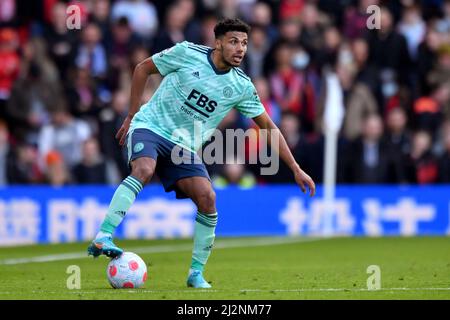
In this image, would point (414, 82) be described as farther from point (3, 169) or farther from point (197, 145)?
point (197, 145)

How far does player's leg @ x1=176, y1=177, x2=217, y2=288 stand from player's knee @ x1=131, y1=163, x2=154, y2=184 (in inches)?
18.2

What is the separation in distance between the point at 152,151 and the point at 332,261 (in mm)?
4617

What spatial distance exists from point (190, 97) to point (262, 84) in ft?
31.4

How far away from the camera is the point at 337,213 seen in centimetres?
1989

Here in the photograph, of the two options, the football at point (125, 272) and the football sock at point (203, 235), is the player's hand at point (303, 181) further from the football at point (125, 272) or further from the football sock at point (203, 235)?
the football at point (125, 272)

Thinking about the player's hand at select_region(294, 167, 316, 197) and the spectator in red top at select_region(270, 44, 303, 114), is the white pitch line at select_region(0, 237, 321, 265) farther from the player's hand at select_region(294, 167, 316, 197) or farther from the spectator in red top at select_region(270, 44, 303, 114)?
the player's hand at select_region(294, 167, 316, 197)

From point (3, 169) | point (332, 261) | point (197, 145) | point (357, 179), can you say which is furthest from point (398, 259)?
point (3, 169)

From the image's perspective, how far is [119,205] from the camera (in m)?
9.84

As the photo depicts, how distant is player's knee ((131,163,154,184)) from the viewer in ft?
32.7

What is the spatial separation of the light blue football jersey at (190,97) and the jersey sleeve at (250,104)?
45 mm

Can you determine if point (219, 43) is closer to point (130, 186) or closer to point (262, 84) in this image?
point (130, 186)

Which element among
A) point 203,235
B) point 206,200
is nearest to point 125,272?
point 203,235
